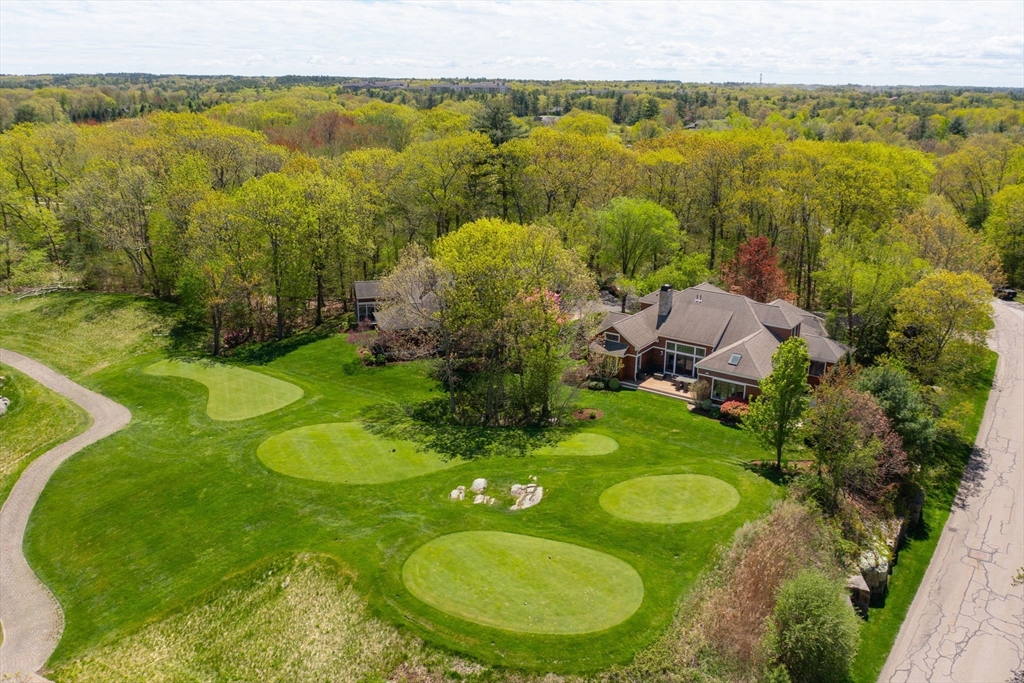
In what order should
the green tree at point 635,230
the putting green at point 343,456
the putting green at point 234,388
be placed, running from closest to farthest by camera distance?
1. the putting green at point 343,456
2. the putting green at point 234,388
3. the green tree at point 635,230

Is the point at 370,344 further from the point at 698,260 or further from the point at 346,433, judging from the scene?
the point at 698,260

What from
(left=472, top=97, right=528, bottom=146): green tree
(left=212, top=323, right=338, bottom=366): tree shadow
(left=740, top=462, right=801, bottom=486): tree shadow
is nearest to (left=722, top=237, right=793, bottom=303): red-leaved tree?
(left=740, top=462, right=801, bottom=486): tree shadow

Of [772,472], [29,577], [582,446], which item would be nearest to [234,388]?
[29,577]

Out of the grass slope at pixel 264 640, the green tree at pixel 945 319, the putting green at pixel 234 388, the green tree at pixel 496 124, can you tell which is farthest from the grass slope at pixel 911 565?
the green tree at pixel 496 124

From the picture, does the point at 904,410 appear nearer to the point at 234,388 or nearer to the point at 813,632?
the point at 813,632

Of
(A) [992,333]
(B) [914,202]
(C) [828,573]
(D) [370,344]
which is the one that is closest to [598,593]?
(C) [828,573]

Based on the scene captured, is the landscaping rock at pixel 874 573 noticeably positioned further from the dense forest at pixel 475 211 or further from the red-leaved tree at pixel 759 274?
the red-leaved tree at pixel 759 274
